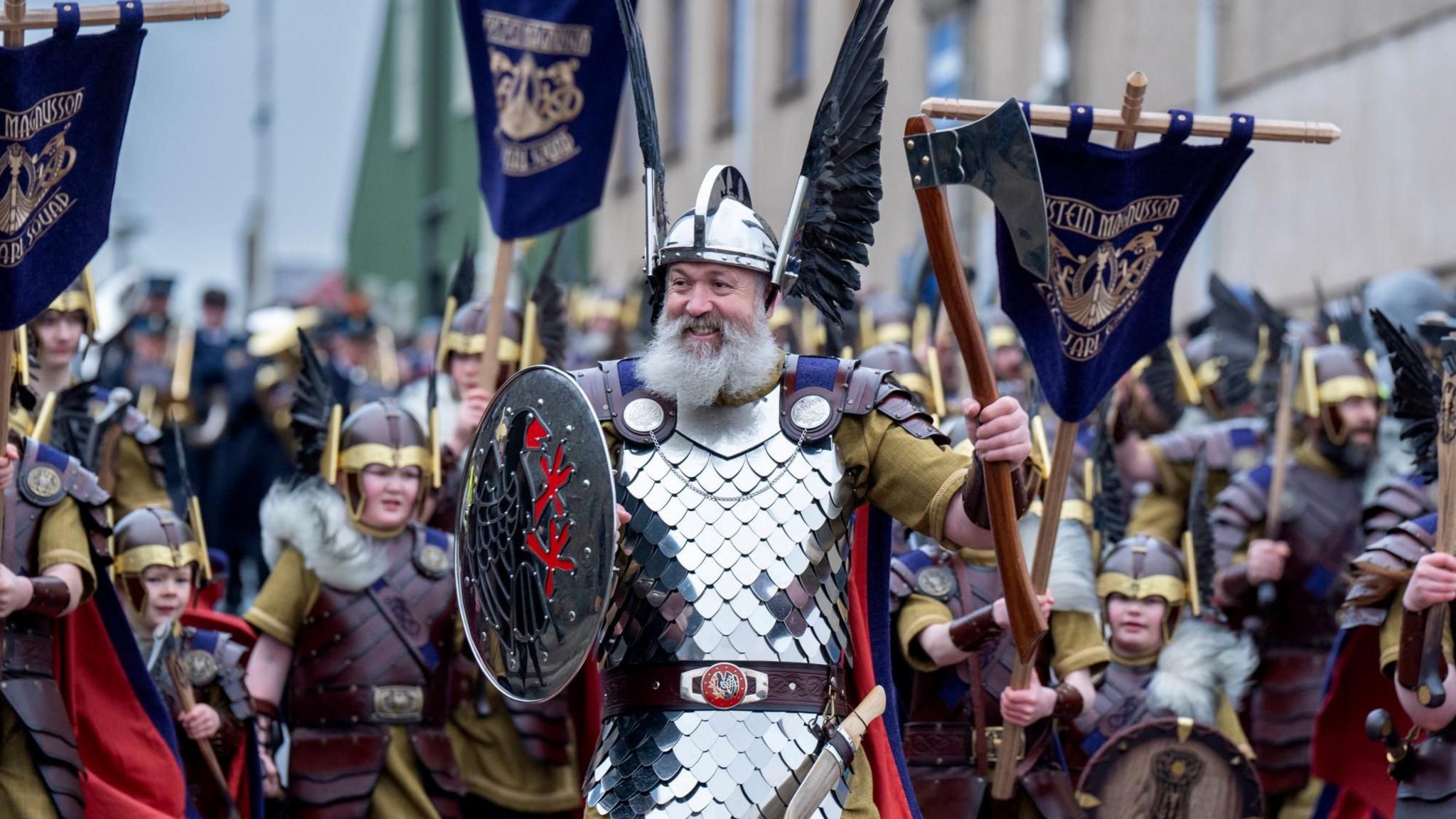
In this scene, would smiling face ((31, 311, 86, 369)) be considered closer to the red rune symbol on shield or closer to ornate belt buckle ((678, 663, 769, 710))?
the red rune symbol on shield

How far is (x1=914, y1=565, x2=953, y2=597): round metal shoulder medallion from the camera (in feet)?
23.4

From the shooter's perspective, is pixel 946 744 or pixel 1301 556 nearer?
pixel 946 744

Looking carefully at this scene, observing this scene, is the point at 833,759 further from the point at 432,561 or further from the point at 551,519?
the point at 432,561

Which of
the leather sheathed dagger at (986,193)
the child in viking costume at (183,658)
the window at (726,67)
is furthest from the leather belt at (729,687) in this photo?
the window at (726,67)

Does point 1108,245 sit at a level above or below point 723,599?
above

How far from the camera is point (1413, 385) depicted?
6570 mm

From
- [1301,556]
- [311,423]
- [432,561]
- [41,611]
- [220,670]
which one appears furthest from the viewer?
[1301,556]

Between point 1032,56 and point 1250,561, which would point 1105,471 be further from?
point 1032,56

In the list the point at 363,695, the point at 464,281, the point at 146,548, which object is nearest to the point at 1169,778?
the point at 363,695

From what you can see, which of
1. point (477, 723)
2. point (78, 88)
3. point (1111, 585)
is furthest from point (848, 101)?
point (477, 723)

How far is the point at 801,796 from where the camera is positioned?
506 cm

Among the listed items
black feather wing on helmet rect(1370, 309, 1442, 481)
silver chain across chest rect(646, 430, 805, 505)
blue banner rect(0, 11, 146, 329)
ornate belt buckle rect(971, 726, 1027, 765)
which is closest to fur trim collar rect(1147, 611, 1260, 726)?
ornate belt buckle rect(971, 726, 1027, 765)

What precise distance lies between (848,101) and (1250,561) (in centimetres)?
416

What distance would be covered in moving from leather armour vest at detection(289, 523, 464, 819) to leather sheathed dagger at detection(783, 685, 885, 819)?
2.86 meters
